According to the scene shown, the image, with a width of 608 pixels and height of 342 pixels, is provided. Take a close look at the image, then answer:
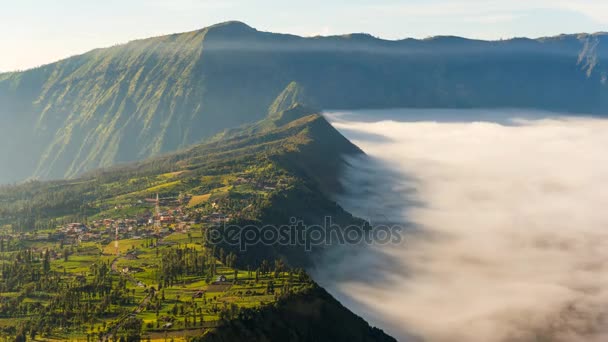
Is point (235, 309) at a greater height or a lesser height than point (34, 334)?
greater

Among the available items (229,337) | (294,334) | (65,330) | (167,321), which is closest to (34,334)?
(65,330)

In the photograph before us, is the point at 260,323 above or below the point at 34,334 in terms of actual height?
above

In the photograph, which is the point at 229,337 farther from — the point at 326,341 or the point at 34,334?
the point at 34,334

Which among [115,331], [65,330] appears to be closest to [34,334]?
[65,330]

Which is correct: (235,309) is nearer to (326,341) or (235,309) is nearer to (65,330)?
(326,341)

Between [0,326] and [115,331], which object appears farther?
[0,326]

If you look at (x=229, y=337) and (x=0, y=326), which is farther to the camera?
(x=0, y=326)

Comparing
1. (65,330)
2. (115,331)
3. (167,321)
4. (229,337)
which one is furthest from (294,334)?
(65,330)
